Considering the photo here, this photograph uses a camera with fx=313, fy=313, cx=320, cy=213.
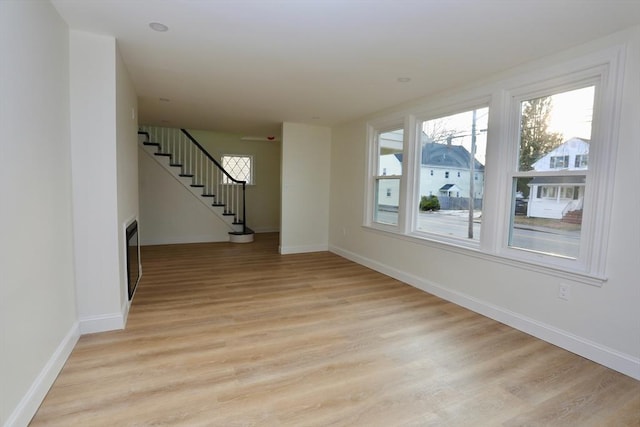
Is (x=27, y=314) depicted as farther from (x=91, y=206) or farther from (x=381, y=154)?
(x=381, y=154)

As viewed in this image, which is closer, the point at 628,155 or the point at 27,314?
the point at 27,314

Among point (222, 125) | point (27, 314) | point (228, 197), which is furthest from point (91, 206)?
point (228, 197)

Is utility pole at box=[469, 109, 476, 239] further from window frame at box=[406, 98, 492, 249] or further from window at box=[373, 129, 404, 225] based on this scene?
window at box=[373, 129, 404, 225]

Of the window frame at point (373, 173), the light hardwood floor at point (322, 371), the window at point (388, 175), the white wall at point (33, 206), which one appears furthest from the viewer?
the window frame at point (373, 173)

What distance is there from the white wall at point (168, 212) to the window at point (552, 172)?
5.82m

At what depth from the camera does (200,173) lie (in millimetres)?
7051

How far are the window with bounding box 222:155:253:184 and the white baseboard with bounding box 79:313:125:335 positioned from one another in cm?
541

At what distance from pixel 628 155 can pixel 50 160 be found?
3.81 meters

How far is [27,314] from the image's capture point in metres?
1.61

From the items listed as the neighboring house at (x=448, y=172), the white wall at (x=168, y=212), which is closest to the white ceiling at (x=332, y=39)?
the neighboring house at (x=448, y=172)

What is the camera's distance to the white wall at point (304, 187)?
18.4 feet

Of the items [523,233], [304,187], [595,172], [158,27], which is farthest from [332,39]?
[304,187]

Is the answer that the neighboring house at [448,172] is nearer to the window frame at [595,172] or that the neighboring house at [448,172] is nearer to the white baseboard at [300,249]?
the window frame at [595,172]

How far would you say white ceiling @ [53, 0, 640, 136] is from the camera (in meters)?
1.97
